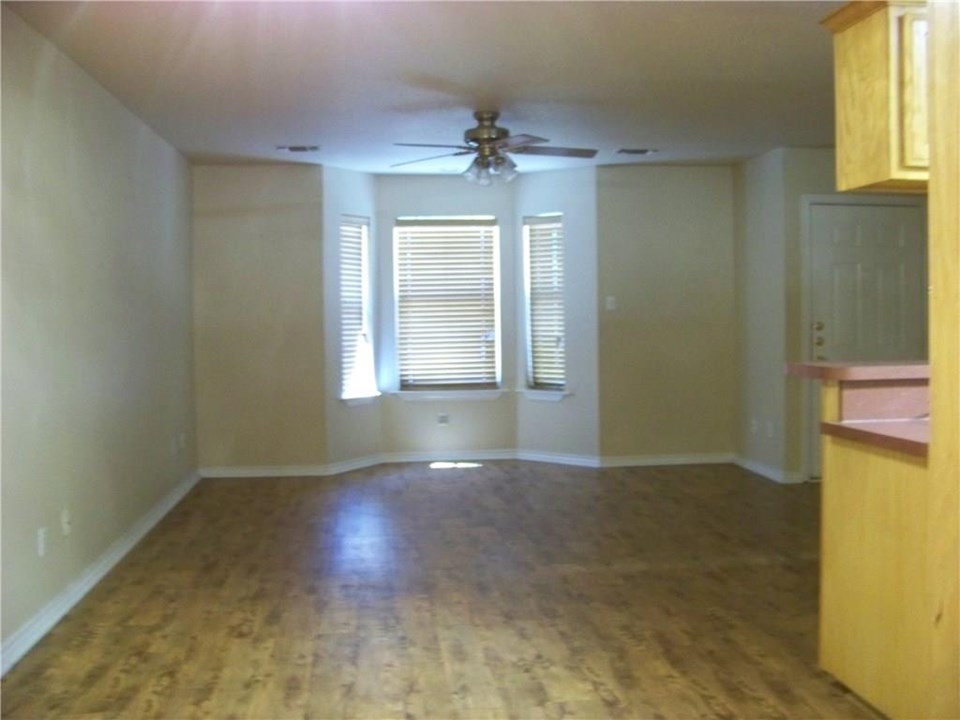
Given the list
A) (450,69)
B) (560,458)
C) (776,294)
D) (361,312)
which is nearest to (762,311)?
(776,294)

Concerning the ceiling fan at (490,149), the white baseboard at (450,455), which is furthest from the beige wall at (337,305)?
the ceiling fan at (490,149)

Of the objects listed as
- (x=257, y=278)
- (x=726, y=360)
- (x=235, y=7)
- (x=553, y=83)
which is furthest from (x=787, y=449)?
(x=235, y=7)

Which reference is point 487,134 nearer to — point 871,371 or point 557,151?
point 557,151

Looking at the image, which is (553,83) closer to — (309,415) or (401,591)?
(401,591)

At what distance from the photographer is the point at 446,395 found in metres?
7.16

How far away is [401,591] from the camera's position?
383cm

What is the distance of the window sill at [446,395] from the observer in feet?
23.4

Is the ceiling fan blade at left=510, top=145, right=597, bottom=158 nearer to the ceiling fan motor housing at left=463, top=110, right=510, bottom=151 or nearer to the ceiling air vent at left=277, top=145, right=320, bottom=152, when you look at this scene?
the ceiling fan motor housing at left=463, top=110, right=510, bottom=151

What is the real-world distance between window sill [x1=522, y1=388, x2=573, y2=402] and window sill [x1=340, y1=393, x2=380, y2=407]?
1.25 metres

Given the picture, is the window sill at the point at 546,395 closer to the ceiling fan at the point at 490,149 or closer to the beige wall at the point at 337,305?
the beige wall at the point at 337,305

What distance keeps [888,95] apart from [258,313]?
4848 millimetres

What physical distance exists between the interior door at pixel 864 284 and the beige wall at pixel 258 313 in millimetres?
3627

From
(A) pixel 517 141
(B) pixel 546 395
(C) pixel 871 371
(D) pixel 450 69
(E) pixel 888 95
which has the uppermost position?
(D) pixel 450 69

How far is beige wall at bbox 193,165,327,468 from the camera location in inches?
254
